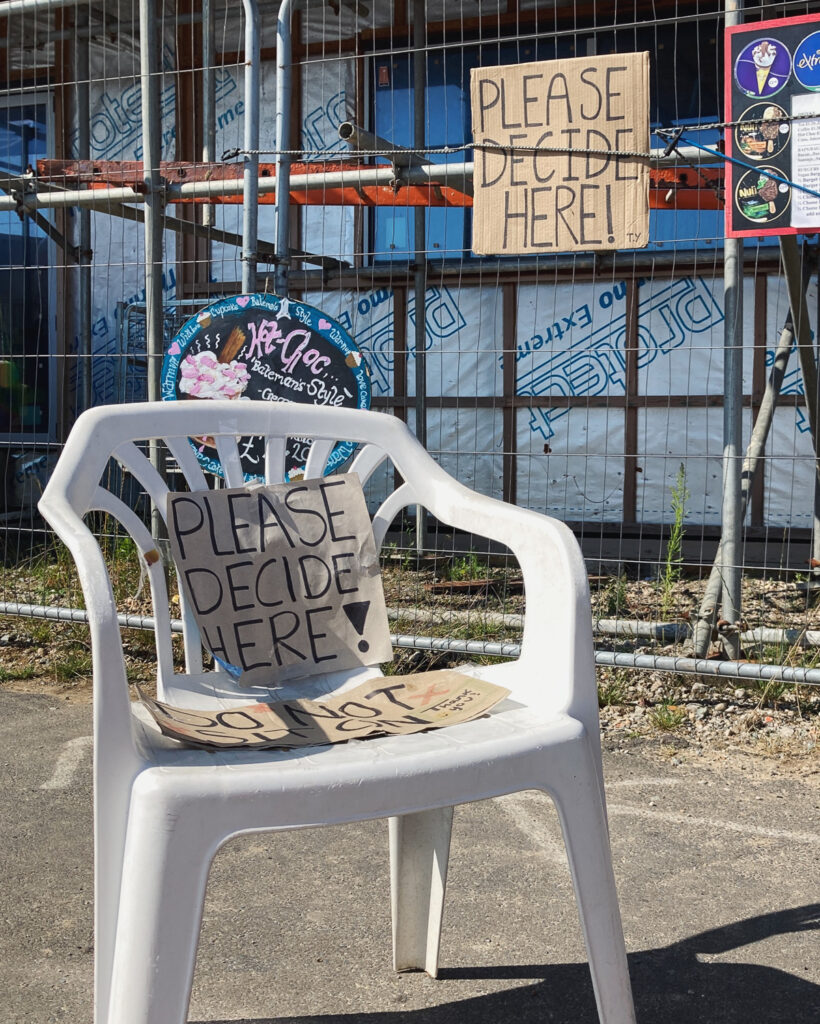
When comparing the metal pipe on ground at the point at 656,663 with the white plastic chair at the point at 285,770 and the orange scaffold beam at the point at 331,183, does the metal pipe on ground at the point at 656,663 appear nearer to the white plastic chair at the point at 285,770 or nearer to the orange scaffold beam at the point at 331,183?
the white plastic chair at the point at 285,770

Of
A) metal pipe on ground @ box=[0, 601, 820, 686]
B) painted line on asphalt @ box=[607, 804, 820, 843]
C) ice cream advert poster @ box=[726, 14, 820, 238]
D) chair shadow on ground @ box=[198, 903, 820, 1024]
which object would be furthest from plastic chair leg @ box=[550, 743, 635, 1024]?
ice cream advert poster @ box=[726, 14, 820, 238]

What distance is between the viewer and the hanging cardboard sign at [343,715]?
161cm

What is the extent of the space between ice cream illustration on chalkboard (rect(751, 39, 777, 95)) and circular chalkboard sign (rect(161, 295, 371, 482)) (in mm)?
1617

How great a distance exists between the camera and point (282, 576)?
6.81 ft

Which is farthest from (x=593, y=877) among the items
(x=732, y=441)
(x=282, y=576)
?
(x=732, y=441)

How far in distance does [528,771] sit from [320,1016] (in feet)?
2.53

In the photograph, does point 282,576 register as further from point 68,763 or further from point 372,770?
point 68,763

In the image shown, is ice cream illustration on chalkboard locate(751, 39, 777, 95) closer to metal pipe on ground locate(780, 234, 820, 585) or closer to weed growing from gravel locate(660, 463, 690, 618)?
metal pipe on ground locate(780, 234, 820, 585)

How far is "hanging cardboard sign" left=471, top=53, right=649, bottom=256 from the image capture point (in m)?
3.65

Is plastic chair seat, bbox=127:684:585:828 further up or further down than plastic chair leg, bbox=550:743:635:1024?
further up

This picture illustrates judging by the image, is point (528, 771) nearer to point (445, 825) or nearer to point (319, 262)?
point (445, 825)

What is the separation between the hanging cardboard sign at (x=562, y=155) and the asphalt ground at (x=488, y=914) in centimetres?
182

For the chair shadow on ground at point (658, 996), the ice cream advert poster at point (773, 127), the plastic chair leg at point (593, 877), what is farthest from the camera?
the ice cream advert poster at point (773, 127)

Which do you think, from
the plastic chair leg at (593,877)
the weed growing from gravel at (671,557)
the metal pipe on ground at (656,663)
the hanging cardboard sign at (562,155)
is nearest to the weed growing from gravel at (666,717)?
the metal pipe on ground at (656,663)
